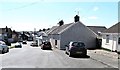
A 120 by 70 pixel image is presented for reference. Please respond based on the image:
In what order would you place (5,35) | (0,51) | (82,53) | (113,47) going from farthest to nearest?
(5,35), (113,47), (0,51), (82,53)

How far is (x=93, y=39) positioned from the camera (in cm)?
4497

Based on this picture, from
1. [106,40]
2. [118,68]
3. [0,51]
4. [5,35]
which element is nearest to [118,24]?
[106,40]

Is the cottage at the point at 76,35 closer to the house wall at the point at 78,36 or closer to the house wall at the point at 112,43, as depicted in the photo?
the house wall at the point at 78,36

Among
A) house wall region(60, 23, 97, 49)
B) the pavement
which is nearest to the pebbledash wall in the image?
the pavement

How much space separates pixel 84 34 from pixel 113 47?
13.9 meters

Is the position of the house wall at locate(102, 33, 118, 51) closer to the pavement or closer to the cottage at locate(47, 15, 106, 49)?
the pavement

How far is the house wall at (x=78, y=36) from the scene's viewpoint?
1734 inches

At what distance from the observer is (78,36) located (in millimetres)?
44719

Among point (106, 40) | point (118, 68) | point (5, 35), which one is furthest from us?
point (5, 35)

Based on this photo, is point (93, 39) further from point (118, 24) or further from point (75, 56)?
point (75, 56)

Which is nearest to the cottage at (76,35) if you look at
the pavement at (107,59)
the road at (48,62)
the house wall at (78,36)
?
the house wall at (78,36)

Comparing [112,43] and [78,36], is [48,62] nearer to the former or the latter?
[112,43]

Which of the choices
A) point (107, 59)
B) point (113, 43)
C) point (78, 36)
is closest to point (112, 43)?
point (113, 43)

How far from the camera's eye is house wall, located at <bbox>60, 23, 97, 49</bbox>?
144 ft
